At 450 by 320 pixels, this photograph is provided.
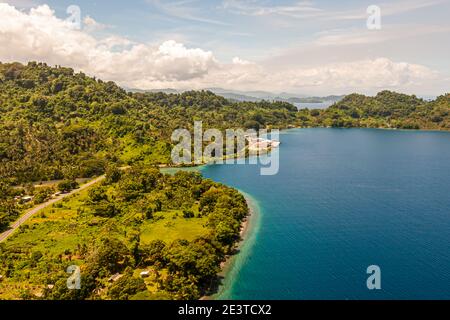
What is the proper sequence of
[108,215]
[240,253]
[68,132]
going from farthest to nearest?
[68,132] < [108,215] < [240,253]

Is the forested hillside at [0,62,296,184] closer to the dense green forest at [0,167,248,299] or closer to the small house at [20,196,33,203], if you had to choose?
the small house at [20,196,33,203]

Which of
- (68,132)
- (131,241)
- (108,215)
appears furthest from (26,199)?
(68,132)

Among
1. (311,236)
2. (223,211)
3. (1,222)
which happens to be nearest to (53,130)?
(1,222)

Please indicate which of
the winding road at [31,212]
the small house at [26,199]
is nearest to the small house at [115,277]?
the winding road at [31,212]

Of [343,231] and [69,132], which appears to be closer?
[343,231]

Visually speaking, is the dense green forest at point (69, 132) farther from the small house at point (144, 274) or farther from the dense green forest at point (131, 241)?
the small house at point (144, 274)

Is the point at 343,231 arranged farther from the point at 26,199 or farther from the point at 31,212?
the point at 26,199
